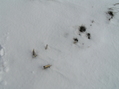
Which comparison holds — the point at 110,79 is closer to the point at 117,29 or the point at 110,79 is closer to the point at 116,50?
the point at 116,50

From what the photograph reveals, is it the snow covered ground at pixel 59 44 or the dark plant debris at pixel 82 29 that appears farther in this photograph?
the dark plant debris at pixel 82 29

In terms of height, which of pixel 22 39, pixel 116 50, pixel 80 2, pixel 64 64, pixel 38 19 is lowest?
pixel 64 64

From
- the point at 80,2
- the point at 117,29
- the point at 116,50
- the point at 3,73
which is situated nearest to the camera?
the point at 3,73

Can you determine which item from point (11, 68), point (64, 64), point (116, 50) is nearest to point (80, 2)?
point (116, 50)

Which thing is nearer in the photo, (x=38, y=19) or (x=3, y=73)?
(x=3, y=73)

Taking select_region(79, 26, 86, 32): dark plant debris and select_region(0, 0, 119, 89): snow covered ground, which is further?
select_region(79, 26, 86, 32): dark plant debris

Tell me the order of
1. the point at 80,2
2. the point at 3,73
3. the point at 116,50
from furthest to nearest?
1. the point at 80,2
2. the point at 116,50
3. the point at 3,73

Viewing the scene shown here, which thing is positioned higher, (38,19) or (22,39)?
(38,19)

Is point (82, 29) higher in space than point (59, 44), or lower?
higher
